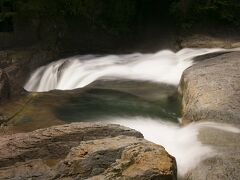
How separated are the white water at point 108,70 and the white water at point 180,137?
3490 millimetres

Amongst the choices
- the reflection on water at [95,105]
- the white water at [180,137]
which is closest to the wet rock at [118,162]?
the white water at [180,137]

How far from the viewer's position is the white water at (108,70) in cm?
1289

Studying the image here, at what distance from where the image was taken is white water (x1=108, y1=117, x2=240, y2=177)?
6000mm

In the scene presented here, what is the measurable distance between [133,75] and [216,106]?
5.90 metres

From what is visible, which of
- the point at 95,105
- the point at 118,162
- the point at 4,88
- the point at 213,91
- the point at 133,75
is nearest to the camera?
the point at 118,162

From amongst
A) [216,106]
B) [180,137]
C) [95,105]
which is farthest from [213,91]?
[95,105]

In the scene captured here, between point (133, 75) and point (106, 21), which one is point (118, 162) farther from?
point (106, 21)

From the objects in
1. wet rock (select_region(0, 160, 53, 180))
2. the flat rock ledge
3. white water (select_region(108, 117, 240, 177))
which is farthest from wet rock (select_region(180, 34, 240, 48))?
wet rock (select_region(0, 160, 53, 180))

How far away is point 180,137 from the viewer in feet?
23.8

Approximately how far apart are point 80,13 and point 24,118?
349 inches

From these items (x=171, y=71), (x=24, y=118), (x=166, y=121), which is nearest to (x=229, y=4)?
(x=171, y=71)

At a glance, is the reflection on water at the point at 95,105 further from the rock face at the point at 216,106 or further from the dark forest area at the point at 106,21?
the dark forest area at the point at 106,21

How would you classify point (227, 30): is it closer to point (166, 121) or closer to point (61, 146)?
point (166, 121)

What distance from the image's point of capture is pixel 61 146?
6090 mm
